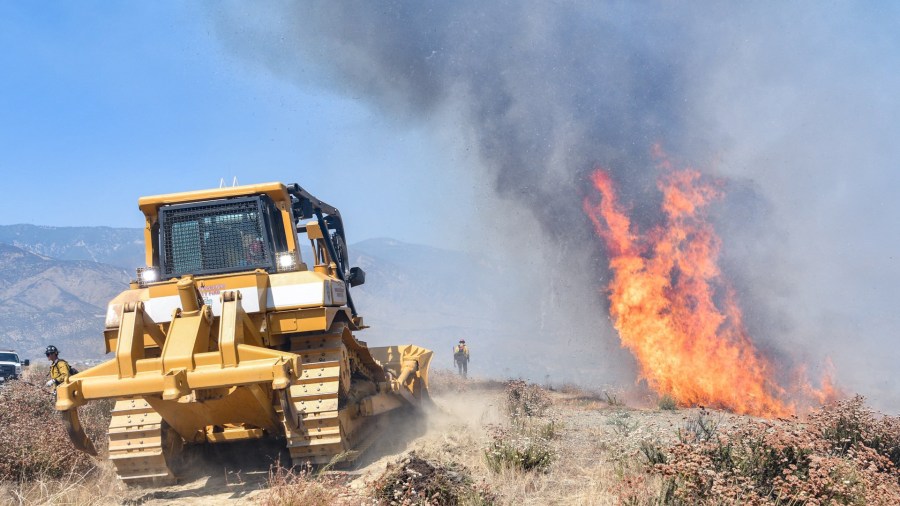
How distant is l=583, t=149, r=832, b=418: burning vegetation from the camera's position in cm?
1831

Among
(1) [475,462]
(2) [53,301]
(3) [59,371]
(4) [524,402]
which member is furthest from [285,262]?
(2) [53,301]

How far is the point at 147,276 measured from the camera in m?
8.86

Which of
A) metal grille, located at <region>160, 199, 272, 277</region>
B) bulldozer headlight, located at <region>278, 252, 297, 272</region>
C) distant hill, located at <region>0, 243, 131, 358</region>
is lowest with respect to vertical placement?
bulldozer headlight, located at <region>278, 252, 297, 272</region>

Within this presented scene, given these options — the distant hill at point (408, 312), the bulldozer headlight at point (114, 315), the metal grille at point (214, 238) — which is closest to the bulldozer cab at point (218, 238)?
the metal grille at point (214, 238)

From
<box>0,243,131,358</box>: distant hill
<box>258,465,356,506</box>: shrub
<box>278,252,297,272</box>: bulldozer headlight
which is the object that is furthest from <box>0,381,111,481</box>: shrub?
<box>0,243,131,358</box>: distant hill

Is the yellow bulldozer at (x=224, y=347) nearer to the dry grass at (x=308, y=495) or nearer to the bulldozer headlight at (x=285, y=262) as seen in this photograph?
the bulldozer headlight at (x=285, y=262)

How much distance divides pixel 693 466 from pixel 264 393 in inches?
184

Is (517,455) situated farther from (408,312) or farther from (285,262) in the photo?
(408,312)

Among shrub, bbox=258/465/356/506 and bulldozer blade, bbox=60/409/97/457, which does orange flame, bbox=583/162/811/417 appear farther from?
bulldozer blade, bbox=60/409/97/457

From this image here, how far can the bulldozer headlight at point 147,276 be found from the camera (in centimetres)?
885

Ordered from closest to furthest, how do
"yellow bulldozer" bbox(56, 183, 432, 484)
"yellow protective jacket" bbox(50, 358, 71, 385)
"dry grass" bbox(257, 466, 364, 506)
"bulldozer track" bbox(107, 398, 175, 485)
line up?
"dry grass" bbox(257, 466, 364, 506), "yellow bulldozer" bbox(56, 183, 432, 484), "bulldozer track" bbox(107, 398, 175, 485), "yellow protective jacket" bbox(50, 358, 71, 385)

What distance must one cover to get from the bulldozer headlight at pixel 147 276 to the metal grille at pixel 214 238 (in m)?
0.15

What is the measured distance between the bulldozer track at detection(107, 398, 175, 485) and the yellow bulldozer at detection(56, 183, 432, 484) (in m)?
0.01

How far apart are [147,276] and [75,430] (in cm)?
222
